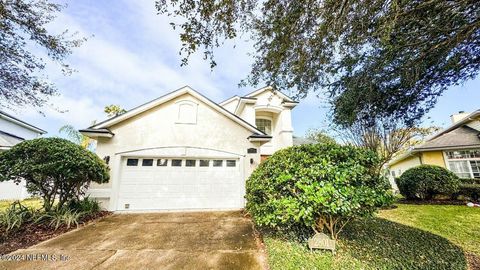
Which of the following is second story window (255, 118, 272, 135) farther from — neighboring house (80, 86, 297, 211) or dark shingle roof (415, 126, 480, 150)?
dark shingle roof (415, 126, 480, 150)

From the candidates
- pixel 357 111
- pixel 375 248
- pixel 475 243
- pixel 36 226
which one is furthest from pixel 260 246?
pixel 36 226

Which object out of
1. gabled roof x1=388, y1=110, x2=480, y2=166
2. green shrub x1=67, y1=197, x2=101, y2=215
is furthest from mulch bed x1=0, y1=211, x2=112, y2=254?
gabled roof x1=388, y1=110, x2=480, y2=166

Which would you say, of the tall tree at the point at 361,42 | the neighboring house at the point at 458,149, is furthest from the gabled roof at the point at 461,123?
the tall tree at the point at 361,42

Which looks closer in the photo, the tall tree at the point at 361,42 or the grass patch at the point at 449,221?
the tall tree at the point at 361,42

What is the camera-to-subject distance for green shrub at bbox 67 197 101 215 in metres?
6.56

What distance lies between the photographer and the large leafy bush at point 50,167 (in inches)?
211

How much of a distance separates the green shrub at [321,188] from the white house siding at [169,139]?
411cm

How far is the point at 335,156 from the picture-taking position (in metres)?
4.32

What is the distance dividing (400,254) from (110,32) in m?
10.2

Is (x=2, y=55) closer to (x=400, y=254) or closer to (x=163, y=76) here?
(x=163, y=76)

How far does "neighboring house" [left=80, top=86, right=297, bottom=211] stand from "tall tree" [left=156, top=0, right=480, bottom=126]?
309 cm

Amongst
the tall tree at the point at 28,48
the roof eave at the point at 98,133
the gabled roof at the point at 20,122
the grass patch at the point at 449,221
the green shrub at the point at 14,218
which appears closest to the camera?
the grass patch at the point at 449,221

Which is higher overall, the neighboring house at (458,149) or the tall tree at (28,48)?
Result: the tall tree at (28,48)

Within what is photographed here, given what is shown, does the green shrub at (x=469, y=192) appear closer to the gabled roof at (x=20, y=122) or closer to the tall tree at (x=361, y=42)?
the tall tree at (x=361, y=42)
